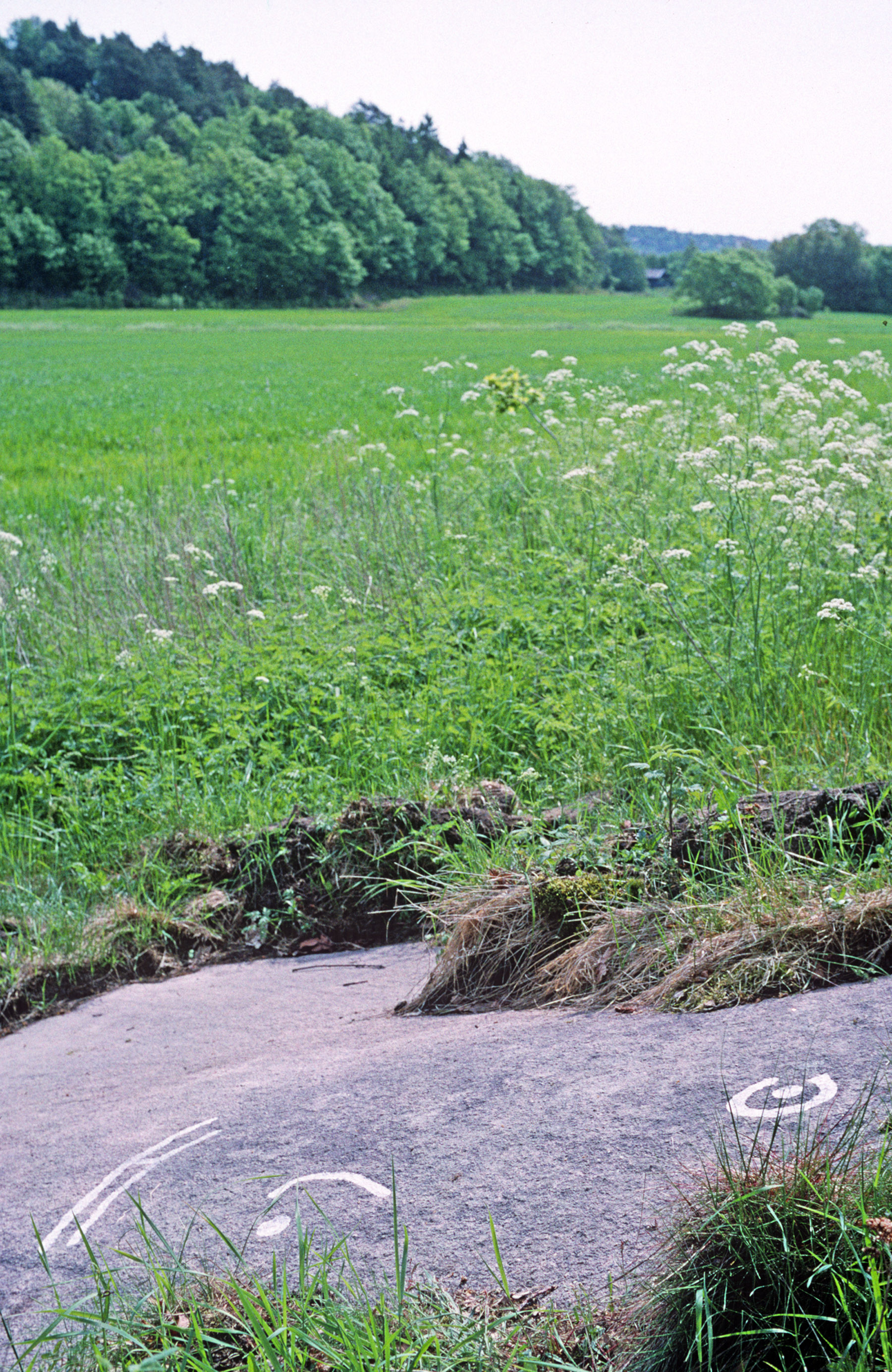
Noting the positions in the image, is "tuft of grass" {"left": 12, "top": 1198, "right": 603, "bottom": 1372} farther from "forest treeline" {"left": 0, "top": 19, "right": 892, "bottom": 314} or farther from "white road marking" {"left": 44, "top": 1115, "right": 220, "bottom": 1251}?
"forest treeline" {"left": 0, "top": 19, "right": 892, "bottom": 314}

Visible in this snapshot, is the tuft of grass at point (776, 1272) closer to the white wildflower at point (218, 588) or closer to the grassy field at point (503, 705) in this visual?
the grassy field at point (503, 705)

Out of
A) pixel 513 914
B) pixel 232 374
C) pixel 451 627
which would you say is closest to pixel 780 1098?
pixel 513 914

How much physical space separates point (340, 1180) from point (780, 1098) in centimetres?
91

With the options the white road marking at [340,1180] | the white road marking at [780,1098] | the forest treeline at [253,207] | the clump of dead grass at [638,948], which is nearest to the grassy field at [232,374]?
the clump of dead grass at [638,948]

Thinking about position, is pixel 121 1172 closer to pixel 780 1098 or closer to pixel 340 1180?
pixel 340 1180

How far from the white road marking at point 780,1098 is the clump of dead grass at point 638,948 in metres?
0.53

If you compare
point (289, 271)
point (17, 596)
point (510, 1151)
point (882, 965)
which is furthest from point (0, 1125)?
point (289, 271)

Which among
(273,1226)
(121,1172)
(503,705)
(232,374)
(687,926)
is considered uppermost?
(232,374)

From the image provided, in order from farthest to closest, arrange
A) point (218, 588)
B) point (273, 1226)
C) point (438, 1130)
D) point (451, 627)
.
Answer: point (218, 588), point (451, 627), point (438, 1130), point (273, 1226)

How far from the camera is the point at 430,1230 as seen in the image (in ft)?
6.03

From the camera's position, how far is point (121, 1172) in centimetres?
229

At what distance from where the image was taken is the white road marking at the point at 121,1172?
2.13 m

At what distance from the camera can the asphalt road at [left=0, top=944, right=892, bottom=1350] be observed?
1.82 meters

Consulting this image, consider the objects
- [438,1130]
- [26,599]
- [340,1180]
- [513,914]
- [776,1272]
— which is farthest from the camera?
[26,599]
